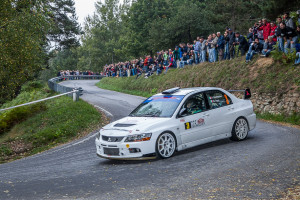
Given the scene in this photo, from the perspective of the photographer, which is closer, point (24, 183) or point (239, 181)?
point (239, 181)

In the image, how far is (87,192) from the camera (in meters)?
6.20

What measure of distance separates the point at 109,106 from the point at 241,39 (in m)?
8.80

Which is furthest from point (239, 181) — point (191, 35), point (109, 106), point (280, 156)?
point (191, 35)

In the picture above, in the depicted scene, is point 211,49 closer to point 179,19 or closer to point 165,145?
point 179,19

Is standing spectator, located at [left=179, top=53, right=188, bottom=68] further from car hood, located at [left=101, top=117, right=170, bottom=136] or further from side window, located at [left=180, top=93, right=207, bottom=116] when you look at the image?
car hood, located at [left=101, top=117, right=170, bottom=136]

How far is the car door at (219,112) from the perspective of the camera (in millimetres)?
9547

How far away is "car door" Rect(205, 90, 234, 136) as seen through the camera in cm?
955

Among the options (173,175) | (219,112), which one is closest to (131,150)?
(173,175)

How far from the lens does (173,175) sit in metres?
6.93

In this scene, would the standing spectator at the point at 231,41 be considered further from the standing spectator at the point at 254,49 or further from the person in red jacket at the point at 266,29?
the person in red jacket at the point at 266,29

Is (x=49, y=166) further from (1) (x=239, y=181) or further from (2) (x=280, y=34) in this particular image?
(2) (x=280, y=34)

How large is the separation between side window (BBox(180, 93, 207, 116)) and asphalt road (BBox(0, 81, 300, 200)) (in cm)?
104

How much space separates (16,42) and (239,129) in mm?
13817

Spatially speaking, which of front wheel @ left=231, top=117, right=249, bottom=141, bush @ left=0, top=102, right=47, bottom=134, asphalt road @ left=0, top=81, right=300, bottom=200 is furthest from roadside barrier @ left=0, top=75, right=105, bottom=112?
front wheel @ left=231, top=117, right=249, bottom=141
